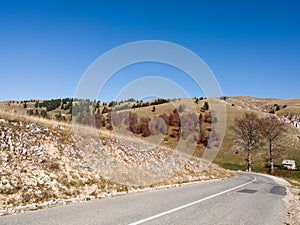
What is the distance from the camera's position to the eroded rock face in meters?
9.76

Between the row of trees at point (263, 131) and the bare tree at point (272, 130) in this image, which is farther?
the row of trees at point (263, 131)

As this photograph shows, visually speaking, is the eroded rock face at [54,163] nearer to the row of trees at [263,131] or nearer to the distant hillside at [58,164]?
the distant hillside at [58,164]

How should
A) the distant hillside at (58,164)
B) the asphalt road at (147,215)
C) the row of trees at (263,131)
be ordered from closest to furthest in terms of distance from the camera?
1. the asphalt road at (147,215)
2. the distant hillside at (58,164)
3. the row of trees at (263,131)

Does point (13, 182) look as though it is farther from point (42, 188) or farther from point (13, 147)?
point (13, 147)

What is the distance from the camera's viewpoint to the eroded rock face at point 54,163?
32.0 feet

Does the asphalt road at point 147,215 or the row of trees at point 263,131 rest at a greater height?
the row of trees at point 263,131

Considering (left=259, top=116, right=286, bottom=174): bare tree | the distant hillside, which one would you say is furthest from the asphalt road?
(left=259, top=116, right=286, bottom=174): bare tree

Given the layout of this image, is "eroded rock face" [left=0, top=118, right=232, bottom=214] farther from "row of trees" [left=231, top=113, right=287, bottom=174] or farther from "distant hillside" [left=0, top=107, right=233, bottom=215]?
"row of trees" [left=231, top=113, right=287, bottom=174]

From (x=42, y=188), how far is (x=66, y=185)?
4.02 ft

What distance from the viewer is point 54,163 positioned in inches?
505

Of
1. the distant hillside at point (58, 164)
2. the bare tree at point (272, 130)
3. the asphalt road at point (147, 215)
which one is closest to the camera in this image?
the asphalt road at point (147, 215)

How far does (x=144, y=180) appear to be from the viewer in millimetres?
16438

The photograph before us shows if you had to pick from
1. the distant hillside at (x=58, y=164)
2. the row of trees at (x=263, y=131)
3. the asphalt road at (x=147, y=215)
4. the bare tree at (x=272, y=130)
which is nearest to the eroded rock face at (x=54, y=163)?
the distant hillside at (x=58, y=164)

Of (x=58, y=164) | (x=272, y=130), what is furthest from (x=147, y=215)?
(x=272, y=130)
